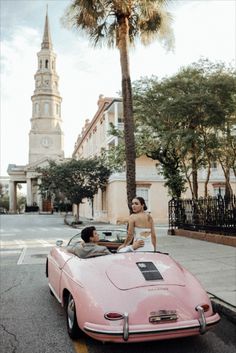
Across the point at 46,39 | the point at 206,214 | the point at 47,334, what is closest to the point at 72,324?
the point at 47,334

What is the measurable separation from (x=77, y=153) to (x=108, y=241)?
182 feet

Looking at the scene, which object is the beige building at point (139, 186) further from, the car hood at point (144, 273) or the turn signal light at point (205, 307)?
the turn signal light at point (205, 307)

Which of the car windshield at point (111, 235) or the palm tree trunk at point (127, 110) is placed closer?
the car windshield at point (111, 235)

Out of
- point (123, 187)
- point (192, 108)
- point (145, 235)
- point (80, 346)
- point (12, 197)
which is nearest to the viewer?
point (80, 346)

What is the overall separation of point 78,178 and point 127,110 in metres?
21.8

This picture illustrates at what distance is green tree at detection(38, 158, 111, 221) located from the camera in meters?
33.8

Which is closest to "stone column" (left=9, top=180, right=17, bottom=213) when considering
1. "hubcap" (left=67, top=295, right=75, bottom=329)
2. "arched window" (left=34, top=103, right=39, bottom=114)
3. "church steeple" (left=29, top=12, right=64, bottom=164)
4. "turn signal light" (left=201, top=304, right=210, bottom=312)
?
"church steeple" (left=29, top=12, right=64, bottom=164)

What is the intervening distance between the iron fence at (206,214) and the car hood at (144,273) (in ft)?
33.1

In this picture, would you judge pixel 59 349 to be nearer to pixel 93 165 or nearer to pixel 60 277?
pixel 60 277

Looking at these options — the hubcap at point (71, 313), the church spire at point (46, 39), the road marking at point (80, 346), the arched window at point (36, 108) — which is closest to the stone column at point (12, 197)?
the arched window at point (36, 108)

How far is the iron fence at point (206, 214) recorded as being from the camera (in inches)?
578

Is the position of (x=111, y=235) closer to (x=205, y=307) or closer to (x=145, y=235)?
(x=145, y=235)

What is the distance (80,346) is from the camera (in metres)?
4.49

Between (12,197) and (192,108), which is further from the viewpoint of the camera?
(12,197)
